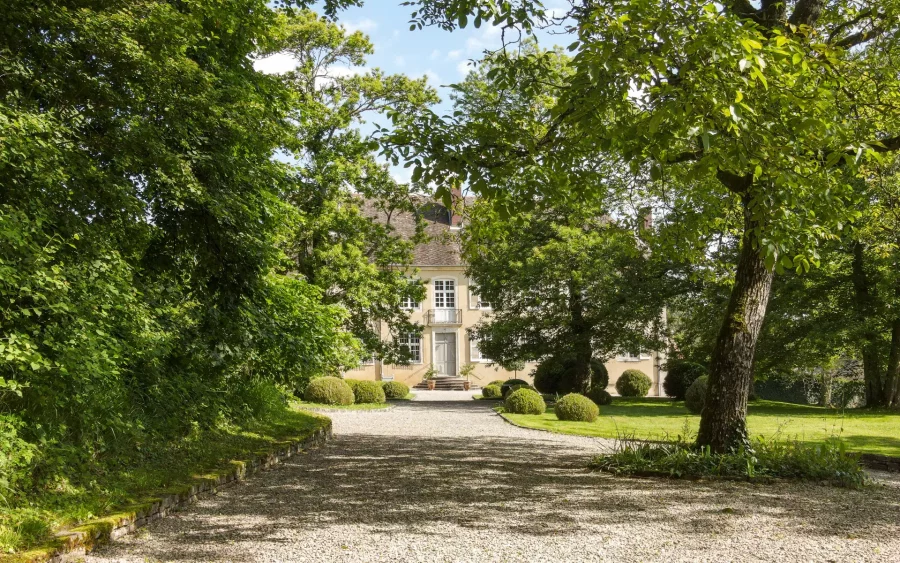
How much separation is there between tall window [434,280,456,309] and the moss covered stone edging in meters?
29.3

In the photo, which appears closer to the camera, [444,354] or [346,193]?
[346,193]

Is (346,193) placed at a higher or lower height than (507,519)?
higher

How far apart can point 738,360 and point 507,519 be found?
4.06 metres

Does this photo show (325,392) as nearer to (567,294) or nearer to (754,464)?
(567,294)

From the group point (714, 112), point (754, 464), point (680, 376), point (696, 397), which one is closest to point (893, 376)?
point (696, 397)

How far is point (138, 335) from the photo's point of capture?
7832 millimetres

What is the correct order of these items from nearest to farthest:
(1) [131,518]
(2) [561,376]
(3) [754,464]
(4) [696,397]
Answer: (1) [131,518] → (3) [754,464] → (4) [696,397] → (2) [561,376]

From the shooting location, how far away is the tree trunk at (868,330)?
68.0ft

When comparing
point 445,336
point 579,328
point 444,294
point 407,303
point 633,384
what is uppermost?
point 444,294

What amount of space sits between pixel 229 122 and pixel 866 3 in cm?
789

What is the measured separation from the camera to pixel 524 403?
19.9m

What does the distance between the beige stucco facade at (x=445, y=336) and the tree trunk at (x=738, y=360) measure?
95.0ft

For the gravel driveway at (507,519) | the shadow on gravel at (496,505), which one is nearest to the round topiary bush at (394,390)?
the gravel driveway at (507,519)

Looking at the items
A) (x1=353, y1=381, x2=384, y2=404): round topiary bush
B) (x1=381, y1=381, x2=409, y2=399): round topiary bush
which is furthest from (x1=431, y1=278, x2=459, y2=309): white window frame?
(x1=353, y1=381, x2=384, y2=404): round topiary bush
